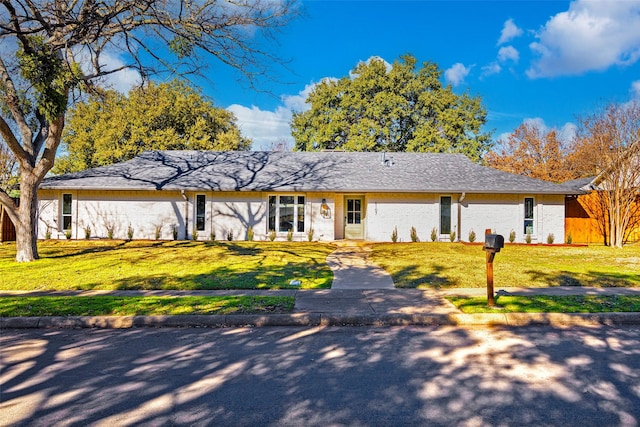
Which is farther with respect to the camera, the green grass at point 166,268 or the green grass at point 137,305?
the green grass at point 166,268

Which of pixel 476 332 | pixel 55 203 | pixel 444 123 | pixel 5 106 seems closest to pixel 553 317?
pixel 476 332

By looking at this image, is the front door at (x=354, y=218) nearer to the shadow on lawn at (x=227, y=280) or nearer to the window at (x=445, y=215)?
the window at (x=445, y=215)

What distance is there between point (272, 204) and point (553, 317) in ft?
44.7

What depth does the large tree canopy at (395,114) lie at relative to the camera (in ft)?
102

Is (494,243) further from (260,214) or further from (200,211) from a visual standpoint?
(200,211)

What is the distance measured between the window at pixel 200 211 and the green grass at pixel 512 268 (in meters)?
8.50

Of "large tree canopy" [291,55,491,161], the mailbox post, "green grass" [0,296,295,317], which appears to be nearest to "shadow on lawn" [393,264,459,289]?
the mailbox post

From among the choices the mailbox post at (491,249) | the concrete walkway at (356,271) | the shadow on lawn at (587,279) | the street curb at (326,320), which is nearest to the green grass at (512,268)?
the shadow on lawn at (587,279)

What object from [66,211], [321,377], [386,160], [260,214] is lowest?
[321,377]

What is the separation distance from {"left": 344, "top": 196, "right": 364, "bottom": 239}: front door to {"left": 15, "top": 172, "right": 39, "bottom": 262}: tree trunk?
12317 mm

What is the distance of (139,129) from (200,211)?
15.4 meters

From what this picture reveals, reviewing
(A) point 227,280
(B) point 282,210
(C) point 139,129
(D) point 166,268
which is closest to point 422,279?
(A) point 227,280

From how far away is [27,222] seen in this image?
10906mm

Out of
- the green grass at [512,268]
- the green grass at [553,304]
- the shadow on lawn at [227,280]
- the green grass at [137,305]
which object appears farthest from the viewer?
the green grass at [512,268]
